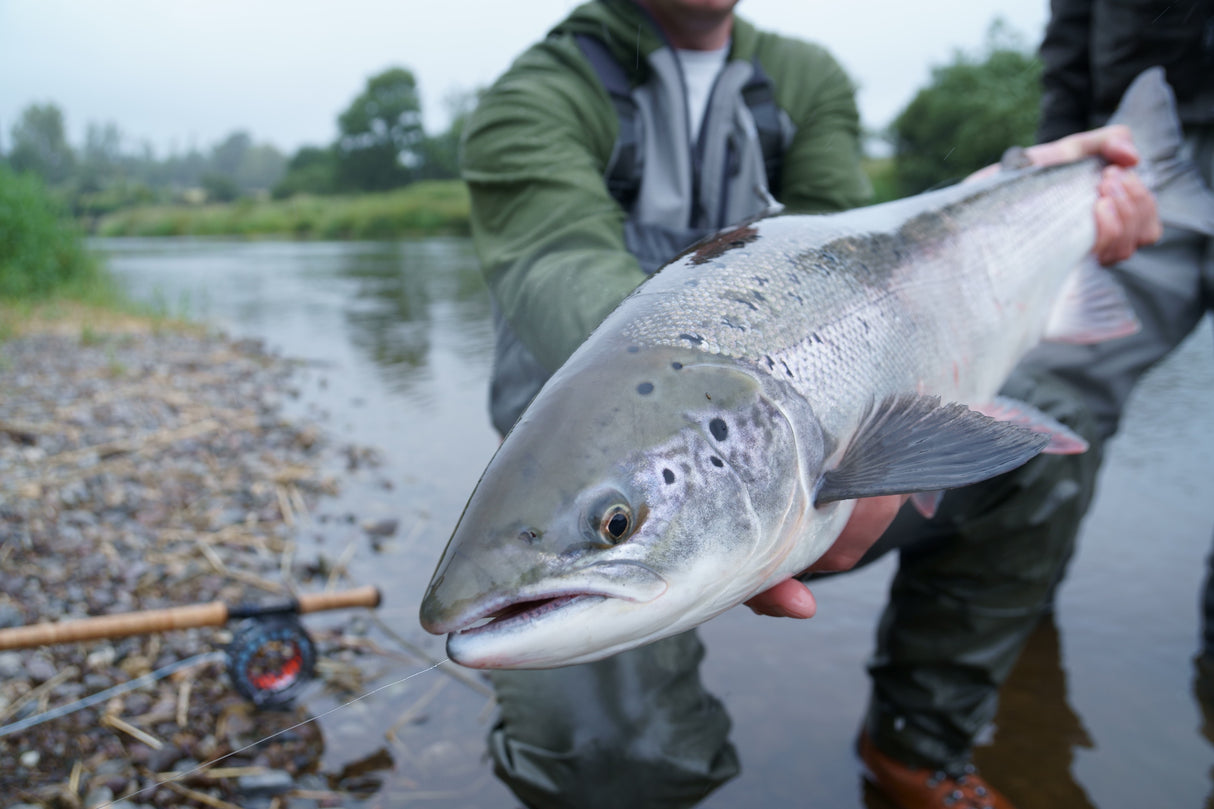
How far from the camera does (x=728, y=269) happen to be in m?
1.51

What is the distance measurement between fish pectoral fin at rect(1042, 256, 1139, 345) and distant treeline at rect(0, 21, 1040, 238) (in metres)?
13.1

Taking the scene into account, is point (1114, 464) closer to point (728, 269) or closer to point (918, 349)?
point (918, 349)

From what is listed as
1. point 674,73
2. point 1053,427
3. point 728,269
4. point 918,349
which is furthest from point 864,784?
point 674,73

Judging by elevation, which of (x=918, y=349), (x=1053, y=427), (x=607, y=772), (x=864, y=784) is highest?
(x=918, y=349)

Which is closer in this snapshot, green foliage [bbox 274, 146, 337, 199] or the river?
A: the river

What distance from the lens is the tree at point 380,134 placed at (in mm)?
69250

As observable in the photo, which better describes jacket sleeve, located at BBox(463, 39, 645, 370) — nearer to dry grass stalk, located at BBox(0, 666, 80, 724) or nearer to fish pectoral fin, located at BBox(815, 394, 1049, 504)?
fish pectoral fin, located at BBox(815, 394, 1049, 504)

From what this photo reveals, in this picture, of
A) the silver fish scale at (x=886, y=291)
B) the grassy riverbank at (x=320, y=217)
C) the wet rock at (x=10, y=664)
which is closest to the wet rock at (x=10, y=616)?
the wet rock at (x=10, y=664)

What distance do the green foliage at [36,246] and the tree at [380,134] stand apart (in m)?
57.7

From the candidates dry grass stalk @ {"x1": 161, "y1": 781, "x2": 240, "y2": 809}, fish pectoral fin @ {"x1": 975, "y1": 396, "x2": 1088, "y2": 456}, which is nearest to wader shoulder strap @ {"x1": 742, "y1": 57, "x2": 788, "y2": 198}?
fish pectoral fin @ {"x1": 975, "y1": 396, "x2": 1088, "y2": 456}

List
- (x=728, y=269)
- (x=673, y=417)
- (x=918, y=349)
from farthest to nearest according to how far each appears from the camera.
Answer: (x=918, y=349), (x=728, y=269), (x=673, y=417)

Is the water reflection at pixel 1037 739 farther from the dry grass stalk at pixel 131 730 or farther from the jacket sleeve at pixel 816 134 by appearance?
the dry grass stalk at pixel 131 730

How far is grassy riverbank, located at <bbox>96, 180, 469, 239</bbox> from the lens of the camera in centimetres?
4900

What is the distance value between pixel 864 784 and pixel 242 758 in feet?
6.07
